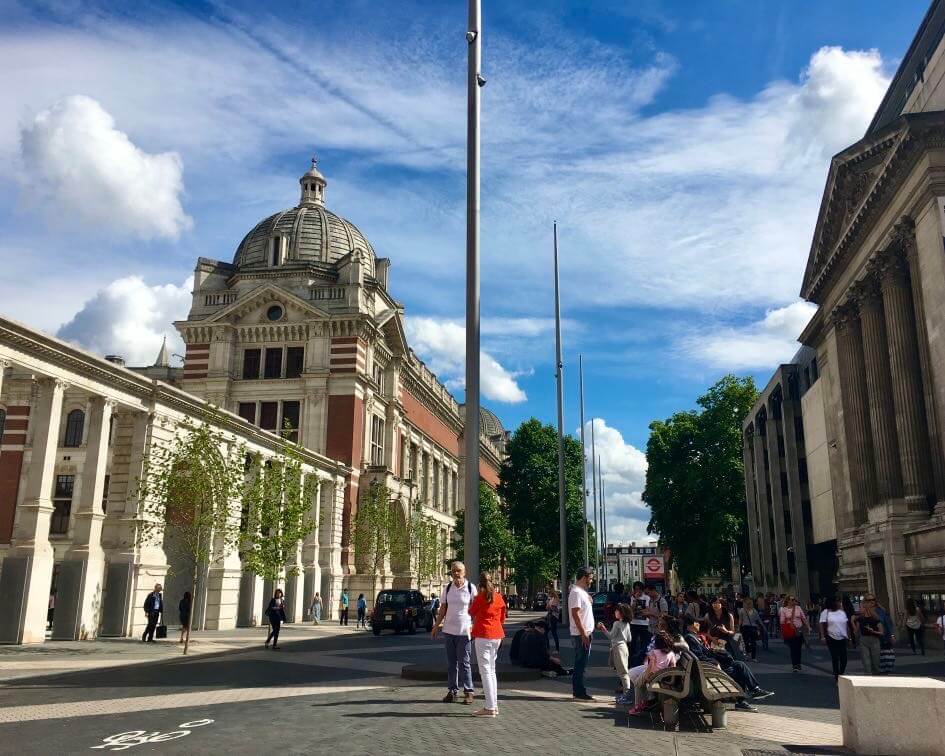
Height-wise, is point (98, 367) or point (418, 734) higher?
point (98, 367)

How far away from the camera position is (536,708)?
37.3ft

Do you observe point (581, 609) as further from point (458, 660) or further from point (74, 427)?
point (74, 427)

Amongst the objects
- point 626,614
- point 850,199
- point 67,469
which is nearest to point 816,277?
point 850,199

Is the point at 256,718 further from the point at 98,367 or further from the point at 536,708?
the point at 98,367

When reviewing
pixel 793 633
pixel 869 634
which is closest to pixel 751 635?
pixel 793 633

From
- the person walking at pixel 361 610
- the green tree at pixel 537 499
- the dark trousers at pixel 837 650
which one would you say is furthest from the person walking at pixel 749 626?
the green tree at pixel 537 499

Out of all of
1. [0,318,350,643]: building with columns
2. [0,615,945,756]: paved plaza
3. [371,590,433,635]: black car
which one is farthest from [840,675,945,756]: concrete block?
[371,590,433,635]: black car

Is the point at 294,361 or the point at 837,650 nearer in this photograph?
the point at 837,650

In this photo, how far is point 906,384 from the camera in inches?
1105

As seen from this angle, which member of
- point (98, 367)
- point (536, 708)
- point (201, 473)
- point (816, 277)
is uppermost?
point (816, 277)

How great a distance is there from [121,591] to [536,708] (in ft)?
65.5

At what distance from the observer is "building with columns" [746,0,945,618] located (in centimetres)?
2467

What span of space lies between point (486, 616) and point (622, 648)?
11.2ft

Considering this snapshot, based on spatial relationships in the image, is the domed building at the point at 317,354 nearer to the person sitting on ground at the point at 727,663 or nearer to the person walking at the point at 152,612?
the person walking at the point at 152,612
